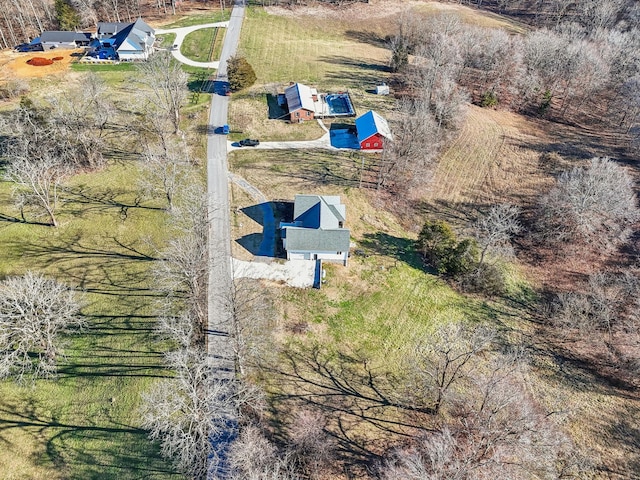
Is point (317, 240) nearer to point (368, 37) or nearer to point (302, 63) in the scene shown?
point (302, 63)

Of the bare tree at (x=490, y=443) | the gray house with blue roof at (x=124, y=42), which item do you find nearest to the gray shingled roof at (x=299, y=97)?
the gray house with blue roof at (x=124, y=42)

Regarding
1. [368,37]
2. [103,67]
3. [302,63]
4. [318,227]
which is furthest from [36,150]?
[368,37]

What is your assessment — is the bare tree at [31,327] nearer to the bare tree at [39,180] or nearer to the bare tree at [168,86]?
the bare tree at [39,180]

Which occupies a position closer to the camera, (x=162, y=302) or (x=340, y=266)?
Answer: (x=162, y=302)

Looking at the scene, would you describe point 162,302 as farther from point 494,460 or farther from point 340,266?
point 494,460

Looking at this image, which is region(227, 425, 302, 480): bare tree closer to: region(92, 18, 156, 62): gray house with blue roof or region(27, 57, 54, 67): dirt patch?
region(92, 18, 156, 62): gray house with blue roof

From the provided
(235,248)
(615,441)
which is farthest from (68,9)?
(615,441)
